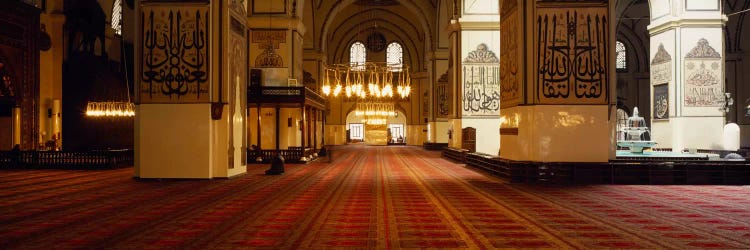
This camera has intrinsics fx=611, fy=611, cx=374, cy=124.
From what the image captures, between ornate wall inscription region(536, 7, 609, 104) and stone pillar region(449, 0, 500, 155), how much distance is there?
203 inches

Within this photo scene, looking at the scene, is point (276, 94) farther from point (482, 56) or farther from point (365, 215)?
point (365, 215)

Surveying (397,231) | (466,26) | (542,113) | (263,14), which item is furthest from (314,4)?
(397,231)

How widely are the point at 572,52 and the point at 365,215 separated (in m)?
4.32

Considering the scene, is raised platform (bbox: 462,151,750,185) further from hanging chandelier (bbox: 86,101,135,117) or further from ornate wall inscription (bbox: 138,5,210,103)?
hanging chandelier (bbox: 86,101,135,117)

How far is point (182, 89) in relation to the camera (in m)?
7.85

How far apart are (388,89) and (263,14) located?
11.2 feet

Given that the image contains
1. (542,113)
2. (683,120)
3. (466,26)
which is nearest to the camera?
(542,113)

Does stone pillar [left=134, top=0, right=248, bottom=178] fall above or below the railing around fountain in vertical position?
above

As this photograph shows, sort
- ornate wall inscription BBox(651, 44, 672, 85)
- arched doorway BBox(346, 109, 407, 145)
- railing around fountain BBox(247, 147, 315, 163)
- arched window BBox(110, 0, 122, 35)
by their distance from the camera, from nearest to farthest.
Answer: ornate wall inscription BBox(651, 44, 672, 85), railing around fountain BBox(247, 147, 315, 163), arched window BBox(110, 0, 122, 35), arched doorway BBox(346, 109, 407, 145)

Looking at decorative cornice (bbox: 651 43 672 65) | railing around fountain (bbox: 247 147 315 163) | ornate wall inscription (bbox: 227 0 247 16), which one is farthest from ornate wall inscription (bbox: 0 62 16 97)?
decorative cornice (bbox: 651 43 672 65)

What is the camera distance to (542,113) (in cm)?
764

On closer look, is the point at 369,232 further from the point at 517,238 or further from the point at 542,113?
the point at 542,113

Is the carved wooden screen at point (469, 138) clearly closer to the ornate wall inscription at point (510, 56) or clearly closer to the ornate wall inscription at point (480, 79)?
the ornate wall inscription at point (480, 79)

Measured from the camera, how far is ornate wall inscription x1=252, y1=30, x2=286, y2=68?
1407 cm
